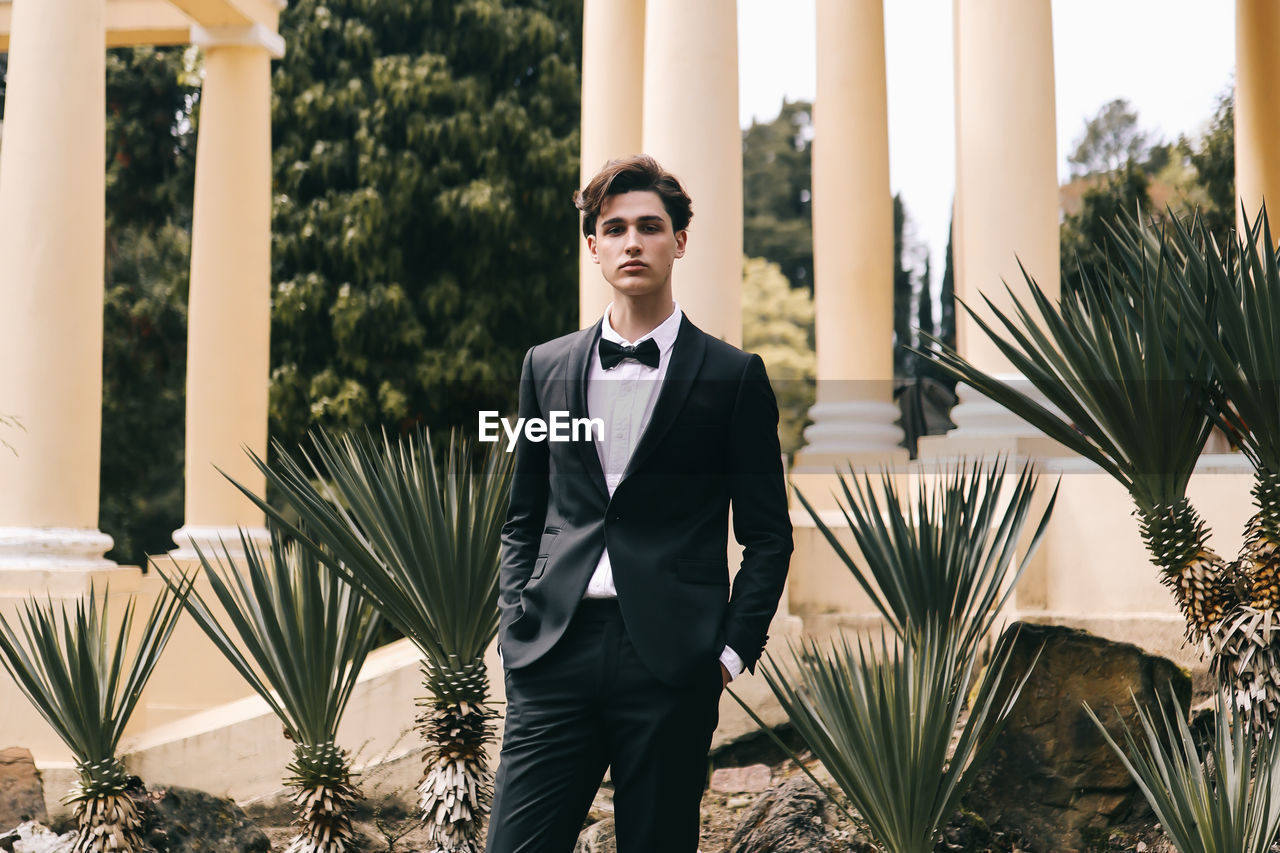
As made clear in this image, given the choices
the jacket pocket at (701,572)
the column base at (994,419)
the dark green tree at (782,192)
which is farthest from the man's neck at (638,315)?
the dark green tree at (782,192)

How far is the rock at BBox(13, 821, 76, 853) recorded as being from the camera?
36.2 ft

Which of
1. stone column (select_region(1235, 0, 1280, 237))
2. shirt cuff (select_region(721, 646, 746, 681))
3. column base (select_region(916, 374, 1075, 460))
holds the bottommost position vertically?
shirt cuff (select_region(721, 646, 746, 681))

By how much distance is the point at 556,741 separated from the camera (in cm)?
535

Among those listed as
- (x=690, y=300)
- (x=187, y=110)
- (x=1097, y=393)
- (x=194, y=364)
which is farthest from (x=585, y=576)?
(x=187, y=110)

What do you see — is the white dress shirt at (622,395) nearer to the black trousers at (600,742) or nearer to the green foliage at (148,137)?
the black trousers at (600,742)

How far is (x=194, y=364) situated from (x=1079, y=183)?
3536 cm

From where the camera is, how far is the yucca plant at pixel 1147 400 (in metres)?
7.36

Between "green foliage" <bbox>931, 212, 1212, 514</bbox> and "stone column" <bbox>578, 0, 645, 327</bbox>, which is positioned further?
"stone column" <bbox>578, 0, 645, 327</bbox>

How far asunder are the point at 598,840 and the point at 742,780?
2267 millimetres

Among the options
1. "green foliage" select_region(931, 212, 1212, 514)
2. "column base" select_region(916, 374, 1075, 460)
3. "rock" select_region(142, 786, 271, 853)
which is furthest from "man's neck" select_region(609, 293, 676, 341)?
"column base" select_region(916, 374, 1075, 460)

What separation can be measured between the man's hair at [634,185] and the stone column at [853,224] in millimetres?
11956

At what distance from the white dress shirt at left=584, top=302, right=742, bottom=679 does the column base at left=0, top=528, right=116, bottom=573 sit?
415 inches

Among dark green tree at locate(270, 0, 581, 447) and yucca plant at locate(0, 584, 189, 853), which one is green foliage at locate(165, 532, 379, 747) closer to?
yucca plant at locate(0, 584, 189, 853)

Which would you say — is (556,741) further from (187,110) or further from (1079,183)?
(1079,183)
